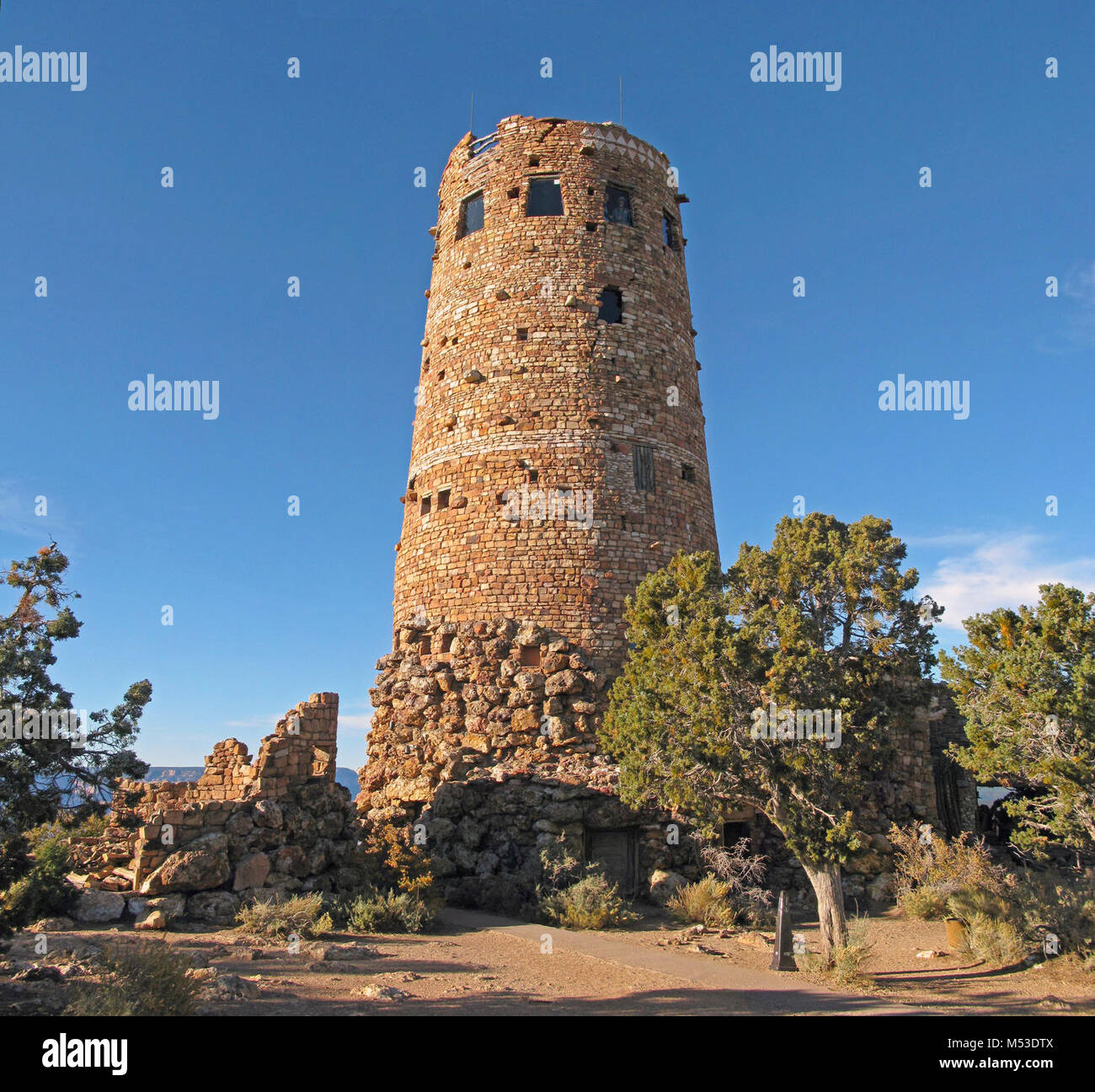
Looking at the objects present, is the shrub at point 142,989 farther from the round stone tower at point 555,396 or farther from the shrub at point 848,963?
the round stone tower at point 555,396

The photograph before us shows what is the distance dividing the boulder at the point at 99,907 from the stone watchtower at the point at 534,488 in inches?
231

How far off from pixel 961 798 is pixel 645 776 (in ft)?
34.7

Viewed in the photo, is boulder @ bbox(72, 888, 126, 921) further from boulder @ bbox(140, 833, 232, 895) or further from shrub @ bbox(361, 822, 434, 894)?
shrub @ bbox(361, 822, 434, 894)

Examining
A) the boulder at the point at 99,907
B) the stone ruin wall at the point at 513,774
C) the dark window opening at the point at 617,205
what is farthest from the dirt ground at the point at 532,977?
the dark window opening at the point at 617,205

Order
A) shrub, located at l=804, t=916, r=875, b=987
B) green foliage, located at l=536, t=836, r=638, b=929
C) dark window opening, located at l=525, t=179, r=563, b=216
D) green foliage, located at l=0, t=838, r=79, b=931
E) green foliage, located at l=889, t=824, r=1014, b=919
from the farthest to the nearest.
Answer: dark window opening, located at l=525, t=179, r=563, b=216 < green foliage, located at l=889, t=824, r=1014, b=919 < green foliage, located at l=536, t=836, r=638, b=929 < shrub, located at l=804, t=916, r=875, b=987 < green foliage, located at l=0, t=838, r=79, b=931

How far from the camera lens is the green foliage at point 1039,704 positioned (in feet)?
39.5

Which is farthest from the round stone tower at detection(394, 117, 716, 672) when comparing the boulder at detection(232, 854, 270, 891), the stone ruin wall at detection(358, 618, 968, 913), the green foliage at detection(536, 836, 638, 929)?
the boulder at detection(232, 854, 270, 891)

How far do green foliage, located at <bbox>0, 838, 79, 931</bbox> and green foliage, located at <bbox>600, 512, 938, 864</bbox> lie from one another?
356 inches

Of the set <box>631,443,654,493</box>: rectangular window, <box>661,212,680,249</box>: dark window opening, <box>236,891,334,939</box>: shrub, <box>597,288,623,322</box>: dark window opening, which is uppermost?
<box>661,212,680,249</box>: dark window opening

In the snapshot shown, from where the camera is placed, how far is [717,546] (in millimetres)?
22141

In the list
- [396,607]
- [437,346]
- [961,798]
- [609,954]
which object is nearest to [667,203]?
[437,346]

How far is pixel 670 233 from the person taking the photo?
2369 centimetres

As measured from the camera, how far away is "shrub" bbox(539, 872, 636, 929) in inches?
559

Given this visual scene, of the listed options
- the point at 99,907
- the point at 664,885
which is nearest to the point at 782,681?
the point at 664,885
